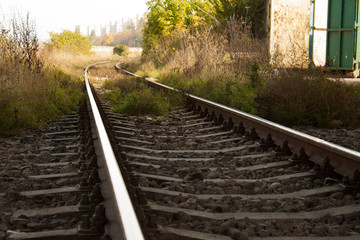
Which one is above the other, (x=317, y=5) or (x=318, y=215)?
(x=317, y=5)

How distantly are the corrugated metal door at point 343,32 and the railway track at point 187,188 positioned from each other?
8.72 meters

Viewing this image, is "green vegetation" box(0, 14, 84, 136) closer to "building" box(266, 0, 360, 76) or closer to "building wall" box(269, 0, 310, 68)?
"building wall" box(269, 0, 310, 68)

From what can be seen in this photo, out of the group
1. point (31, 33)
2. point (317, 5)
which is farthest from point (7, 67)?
point (317, 5)

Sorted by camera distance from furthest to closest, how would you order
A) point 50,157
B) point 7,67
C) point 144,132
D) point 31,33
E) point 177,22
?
point 177,22
point 31,33
point 7,67
point 144,132
point 50,157

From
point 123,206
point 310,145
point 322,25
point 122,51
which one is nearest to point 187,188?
point 123,206

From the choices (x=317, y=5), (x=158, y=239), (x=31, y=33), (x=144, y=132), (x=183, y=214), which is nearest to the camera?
(x=158, y=239)

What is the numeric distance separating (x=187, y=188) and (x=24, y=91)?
4.80m

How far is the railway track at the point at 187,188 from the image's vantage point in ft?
7.20

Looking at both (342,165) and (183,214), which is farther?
(342,165)

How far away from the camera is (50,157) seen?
3984 millimetres

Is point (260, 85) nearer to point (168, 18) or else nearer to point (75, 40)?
point (168, 18)

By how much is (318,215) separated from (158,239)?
108cm

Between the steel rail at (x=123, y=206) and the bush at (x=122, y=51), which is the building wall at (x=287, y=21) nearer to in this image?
the steel rail at (x=123, y=206)

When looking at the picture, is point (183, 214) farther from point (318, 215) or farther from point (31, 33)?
point (31, 33)
